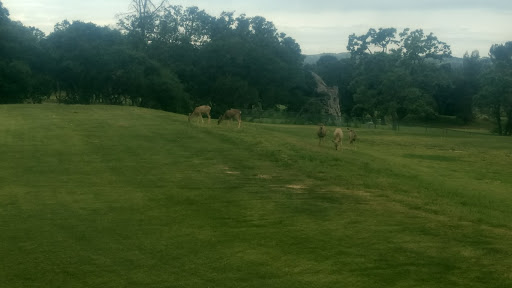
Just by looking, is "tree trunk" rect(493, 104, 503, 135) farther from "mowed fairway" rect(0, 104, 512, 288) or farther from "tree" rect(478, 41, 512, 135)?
"mowed fairway" rect(0, 104, 512, 288)

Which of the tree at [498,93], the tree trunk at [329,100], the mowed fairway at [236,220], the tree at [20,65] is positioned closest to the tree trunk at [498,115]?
the tree at [498,93]

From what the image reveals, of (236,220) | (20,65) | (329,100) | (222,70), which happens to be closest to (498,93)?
(329,100)

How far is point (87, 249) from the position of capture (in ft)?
34.8

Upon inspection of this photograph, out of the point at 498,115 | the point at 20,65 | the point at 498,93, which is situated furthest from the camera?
the point at 498,115

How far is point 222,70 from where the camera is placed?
286ft

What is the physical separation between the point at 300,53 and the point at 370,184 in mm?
92758

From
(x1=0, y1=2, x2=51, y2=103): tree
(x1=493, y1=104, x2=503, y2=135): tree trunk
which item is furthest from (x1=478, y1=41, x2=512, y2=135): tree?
(x1=0, y1=2, x2=51, y2=103): tree

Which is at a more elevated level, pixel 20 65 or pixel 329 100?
pixel 20 65

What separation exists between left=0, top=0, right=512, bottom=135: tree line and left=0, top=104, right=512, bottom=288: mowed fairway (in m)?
44.8

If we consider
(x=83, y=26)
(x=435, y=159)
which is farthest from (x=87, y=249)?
(x=83, y=26)

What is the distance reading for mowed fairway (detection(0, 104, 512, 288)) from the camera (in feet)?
30.8

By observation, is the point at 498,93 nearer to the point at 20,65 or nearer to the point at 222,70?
the point at 222,70

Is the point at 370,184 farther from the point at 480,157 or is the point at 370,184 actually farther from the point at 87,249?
the point at 480,157

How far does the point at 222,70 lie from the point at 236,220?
75256 millimetres
